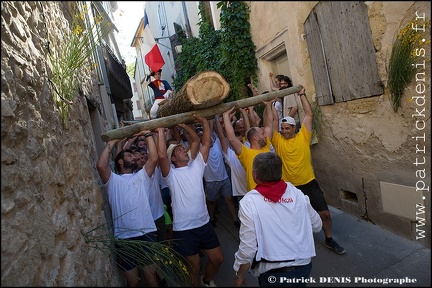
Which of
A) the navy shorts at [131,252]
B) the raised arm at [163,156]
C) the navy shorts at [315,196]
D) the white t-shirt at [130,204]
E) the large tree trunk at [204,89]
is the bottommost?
the navy shorts at [315,196]

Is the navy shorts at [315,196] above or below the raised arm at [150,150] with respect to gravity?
below

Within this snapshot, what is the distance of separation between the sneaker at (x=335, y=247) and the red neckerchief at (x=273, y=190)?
167 centimetres

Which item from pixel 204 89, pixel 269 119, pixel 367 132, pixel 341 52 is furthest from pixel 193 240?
pixel 341 52

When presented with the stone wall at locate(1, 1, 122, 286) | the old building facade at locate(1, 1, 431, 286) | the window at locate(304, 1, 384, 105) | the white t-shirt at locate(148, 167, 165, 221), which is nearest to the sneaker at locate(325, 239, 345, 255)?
the old building facade at locate(1, 1, 431, 286)

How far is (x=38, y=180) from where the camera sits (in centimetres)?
162

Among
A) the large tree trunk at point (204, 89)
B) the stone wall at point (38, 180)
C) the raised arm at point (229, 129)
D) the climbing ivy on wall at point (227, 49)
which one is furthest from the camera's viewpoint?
the climbing ivy on wall at point (227, 49)

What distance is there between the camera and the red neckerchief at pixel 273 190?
6.93 feet

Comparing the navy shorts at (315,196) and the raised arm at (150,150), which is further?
the navy shorts at (315,196)

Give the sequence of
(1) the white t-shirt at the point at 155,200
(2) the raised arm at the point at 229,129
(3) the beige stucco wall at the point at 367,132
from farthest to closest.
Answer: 1. (1) the white t-shirt at the point at 155,200
2. (2) the raised arm at the point at 229,129
3. (3) the beige stucco wall at the point at 367,132

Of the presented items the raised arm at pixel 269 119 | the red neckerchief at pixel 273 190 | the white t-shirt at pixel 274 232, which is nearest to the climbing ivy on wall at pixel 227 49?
the raised arm at pixel 269 119

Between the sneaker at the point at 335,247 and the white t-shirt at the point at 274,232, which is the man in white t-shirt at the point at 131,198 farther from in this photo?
the sneaker at the point at 335,247

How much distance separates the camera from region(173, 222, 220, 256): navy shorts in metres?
2.89

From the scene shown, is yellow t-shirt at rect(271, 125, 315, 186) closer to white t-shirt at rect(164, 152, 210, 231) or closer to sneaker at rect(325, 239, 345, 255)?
sneaker at rect(325, 239, 345, 255)

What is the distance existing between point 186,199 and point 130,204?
1.67ft
